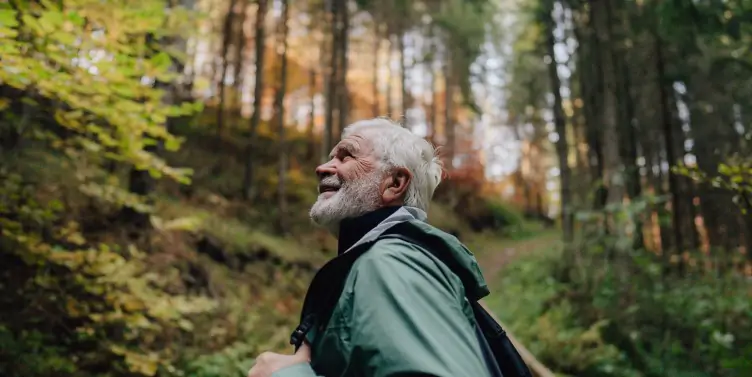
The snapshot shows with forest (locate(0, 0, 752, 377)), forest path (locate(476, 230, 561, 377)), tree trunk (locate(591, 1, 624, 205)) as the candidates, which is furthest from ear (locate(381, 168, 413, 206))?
forest path (locate(476, 230, 561, 377))

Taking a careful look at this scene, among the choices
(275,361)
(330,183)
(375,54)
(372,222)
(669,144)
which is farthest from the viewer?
(375,54)

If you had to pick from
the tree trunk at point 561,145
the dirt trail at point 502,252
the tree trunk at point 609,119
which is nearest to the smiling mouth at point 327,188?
the tree trunk at point 609,119

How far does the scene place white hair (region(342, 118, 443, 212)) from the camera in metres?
1.86

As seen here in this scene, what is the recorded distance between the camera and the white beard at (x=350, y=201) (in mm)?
1791

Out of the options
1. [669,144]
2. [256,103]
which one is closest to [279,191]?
[256,103]

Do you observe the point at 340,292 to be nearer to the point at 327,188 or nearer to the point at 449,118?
the point at 327,188

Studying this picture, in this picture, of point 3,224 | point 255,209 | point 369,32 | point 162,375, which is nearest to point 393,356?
point 3,224

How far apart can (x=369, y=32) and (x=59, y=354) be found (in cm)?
2121

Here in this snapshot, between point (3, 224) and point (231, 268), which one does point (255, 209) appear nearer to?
point (231, 268)

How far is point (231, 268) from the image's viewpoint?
32.4 ft

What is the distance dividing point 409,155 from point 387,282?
2.39 ft

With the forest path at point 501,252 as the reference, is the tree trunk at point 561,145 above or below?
above

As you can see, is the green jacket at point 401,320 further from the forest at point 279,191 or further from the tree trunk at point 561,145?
the tree trunk at point 561,145

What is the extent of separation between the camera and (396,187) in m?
1.83
